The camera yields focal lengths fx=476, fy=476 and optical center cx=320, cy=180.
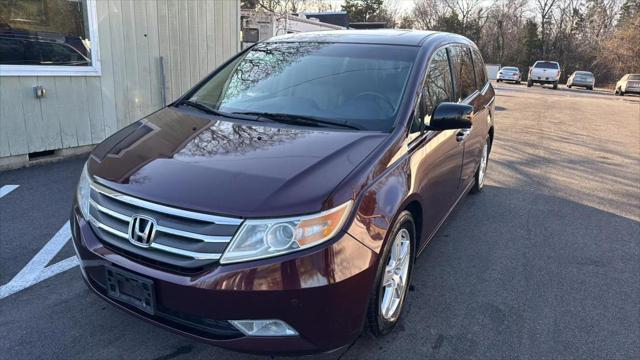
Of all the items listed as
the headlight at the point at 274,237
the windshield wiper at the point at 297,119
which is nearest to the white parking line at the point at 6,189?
the windshield wiper at the point at 297,119

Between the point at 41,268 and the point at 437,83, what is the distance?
3.23m

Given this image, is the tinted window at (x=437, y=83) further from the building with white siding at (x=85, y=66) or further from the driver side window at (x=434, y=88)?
the building with white siding at (x=85, y=66)

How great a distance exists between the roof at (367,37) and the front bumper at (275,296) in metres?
1.98

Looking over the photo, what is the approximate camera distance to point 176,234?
211cm

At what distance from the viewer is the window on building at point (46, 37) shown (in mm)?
5586

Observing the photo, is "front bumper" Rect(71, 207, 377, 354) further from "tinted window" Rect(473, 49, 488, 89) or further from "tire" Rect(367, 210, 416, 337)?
"tinted window" Rect(473, 49, 488, 89)

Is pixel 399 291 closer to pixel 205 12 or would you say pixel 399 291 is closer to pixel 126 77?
pixel 126 77

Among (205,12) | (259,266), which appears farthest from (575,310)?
(205,12)

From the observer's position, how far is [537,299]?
11.0ft

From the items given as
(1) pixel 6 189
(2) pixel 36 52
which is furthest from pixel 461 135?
(2) pixel 36 52

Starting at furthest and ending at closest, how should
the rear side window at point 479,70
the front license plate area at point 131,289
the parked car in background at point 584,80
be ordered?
the parked car in background at point 584,80 → the rear side window at point 479,70 → the front license plate area at point 131,289

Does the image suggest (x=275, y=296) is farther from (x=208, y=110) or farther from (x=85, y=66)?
(x=85, y=66)

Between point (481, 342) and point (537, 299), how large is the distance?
784 mm

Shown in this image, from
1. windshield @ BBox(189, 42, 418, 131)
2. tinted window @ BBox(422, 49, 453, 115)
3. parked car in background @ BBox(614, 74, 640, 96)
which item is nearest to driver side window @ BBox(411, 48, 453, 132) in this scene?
tinted window @ BBox(422, 49, 453, 115)
